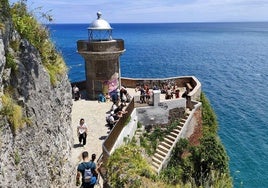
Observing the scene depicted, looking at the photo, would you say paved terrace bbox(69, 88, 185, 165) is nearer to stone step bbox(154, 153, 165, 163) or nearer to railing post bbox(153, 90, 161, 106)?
railing post bbox(153, 90, 161, 106)

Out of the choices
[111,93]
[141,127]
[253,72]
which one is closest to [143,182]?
[141,127]

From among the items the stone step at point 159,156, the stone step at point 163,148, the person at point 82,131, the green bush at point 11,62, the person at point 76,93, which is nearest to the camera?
the green bush at point 11,62

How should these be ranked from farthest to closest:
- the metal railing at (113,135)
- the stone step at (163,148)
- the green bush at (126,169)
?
the stone step at (163,148)
the metal railing at (113,135)
the green bush at (126,169)

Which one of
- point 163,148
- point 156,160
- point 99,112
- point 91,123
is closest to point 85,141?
point 91,123

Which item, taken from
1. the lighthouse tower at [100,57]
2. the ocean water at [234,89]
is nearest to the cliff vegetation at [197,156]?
the ocean water at [234,89]

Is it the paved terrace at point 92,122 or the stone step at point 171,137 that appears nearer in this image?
the paved terrace at point 92,122

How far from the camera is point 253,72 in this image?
71375mm

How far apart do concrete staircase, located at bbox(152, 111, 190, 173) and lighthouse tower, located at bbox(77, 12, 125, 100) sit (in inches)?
228

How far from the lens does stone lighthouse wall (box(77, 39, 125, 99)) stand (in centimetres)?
2497

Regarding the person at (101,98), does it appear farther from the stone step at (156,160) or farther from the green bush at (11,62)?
the green bush at (11,62)

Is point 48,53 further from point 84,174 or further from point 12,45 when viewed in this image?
point 84,174

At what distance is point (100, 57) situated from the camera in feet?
82.6

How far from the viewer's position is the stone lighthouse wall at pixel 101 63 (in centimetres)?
2497

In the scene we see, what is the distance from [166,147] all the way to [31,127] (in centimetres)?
1491
